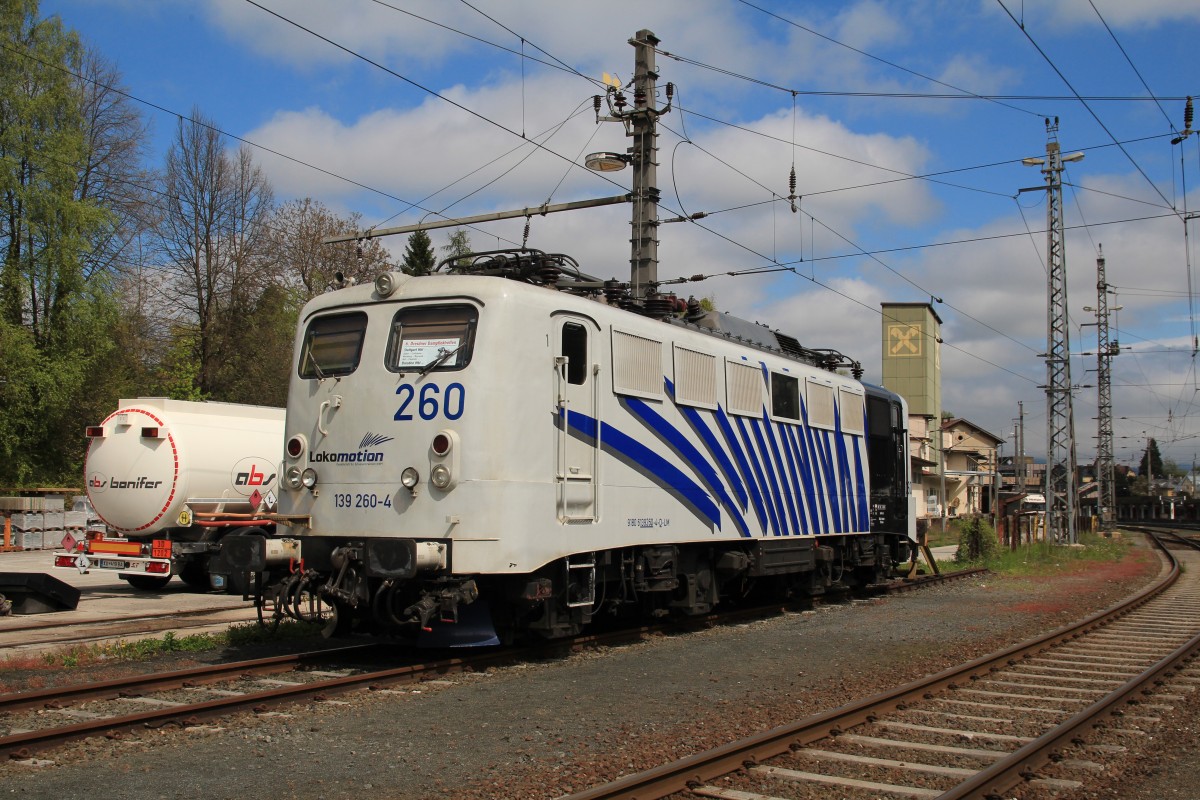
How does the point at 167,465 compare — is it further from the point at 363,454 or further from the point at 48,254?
the point at 48,254

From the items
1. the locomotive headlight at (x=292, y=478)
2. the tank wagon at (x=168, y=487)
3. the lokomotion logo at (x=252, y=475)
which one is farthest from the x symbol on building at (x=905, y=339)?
the locomotive headlight at (x=292, y=478)

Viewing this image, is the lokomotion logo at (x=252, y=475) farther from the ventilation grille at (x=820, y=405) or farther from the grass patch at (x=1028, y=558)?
the grass patch at (x=1028, y=558)

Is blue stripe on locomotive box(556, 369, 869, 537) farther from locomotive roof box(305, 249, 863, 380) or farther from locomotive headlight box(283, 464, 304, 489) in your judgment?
locomotive headlight box(283, 464, 304, 489)

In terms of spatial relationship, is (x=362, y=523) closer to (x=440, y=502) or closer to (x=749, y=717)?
(x=440, y=502)

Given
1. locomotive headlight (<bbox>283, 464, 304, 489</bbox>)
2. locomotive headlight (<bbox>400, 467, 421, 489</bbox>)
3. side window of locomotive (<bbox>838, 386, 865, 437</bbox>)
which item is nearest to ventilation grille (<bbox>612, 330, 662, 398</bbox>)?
locomotive headlight (<bbox>400, 467, 421, 489</bbox>)

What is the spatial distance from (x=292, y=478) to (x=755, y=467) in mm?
6028

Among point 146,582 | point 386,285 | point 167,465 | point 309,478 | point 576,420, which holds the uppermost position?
point 386,285

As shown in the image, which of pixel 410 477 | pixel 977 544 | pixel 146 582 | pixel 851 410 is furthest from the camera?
pixel 977 544

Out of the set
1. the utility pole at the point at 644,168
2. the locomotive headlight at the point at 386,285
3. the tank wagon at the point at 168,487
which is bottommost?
the tank wagon at the point at 168,487

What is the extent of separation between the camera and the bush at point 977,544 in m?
27.1

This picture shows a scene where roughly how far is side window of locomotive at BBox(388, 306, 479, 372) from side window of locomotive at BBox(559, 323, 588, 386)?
111 cm

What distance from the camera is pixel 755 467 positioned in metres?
13.4

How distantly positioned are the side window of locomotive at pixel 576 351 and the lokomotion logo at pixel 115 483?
9.23 meters

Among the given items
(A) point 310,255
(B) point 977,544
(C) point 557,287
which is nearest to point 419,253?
(A) point 310,255
